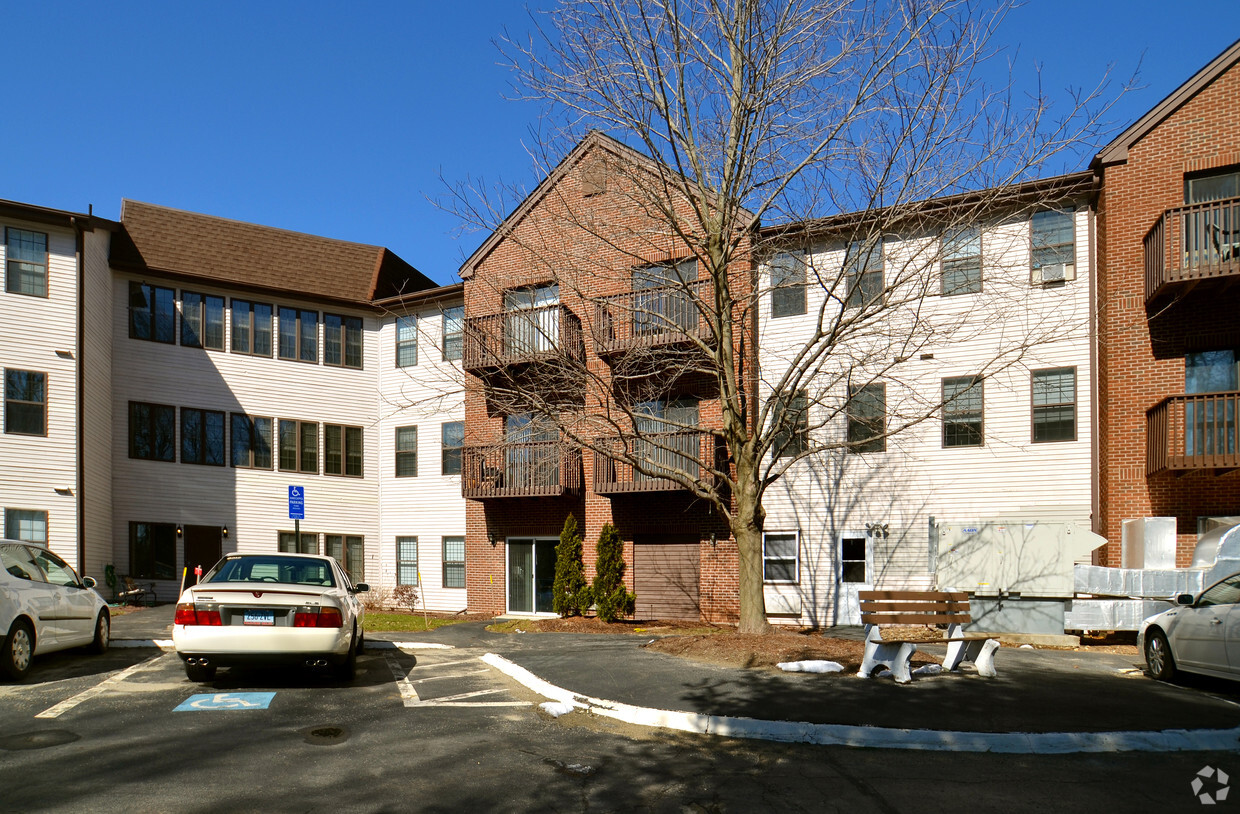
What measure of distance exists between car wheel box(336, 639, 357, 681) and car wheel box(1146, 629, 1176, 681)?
384 inches

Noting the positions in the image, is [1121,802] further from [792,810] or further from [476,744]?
[476,744]

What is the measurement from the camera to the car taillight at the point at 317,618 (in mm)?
10633

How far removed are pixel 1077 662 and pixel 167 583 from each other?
22833 mm

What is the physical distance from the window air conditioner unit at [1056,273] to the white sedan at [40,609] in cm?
1789

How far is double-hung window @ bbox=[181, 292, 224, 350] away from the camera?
90.0ft

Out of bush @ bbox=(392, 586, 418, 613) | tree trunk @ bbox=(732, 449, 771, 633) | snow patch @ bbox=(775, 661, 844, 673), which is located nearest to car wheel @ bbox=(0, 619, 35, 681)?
snow patch @ bbox=(775, 661, 844, 673)

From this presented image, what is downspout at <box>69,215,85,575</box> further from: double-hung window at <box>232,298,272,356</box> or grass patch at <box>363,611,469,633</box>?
grass patch at <box>363,611,469,633</box>

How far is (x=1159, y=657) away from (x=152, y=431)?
80.6 feet

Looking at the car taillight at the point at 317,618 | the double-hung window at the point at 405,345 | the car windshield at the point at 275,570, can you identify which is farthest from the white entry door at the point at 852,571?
the double-hung window at the point at 405,345

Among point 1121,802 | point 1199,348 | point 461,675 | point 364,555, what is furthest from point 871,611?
point 364,555

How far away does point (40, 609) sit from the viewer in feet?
38.0

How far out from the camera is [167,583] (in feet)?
87.5

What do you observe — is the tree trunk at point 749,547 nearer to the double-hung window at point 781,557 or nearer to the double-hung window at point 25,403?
the double-hung window at point 781,557

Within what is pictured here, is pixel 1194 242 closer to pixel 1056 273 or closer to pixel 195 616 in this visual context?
pixel 1056 273
